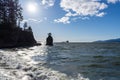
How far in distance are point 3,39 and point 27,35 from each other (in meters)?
18.6

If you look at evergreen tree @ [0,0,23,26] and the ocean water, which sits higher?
evergreen tree @ [0,0,23,26]

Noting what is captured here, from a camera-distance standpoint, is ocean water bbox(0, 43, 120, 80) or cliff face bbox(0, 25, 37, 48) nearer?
ocean water bbox(0, 43, 120, 80)

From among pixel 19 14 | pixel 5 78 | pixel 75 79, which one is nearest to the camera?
pixel 5 78

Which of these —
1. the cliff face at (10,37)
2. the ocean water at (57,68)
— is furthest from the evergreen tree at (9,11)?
the ocean water at (57,68)

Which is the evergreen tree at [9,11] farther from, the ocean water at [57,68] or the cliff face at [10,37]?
the ocean water at [57,68]

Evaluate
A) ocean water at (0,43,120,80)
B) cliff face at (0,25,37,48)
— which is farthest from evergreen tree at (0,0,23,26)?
ocean water at (0,43,120,80)

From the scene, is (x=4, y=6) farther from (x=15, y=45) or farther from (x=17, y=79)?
(x=17, y=79)

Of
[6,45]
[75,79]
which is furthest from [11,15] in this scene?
[75,79]

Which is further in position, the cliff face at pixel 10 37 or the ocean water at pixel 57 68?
the cliff face at pixel 10 37

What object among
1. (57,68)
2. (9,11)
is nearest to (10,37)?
(9,11)

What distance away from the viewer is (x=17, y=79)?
11.3m

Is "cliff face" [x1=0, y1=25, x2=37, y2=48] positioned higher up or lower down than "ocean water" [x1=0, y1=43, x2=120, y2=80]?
higher up

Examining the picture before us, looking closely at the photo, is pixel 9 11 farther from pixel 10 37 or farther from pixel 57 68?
pixel 57 68

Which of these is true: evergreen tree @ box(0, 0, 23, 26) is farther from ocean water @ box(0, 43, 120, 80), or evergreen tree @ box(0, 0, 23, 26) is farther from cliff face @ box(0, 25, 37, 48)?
ocean water @ box(0, 43, 120, 80)
